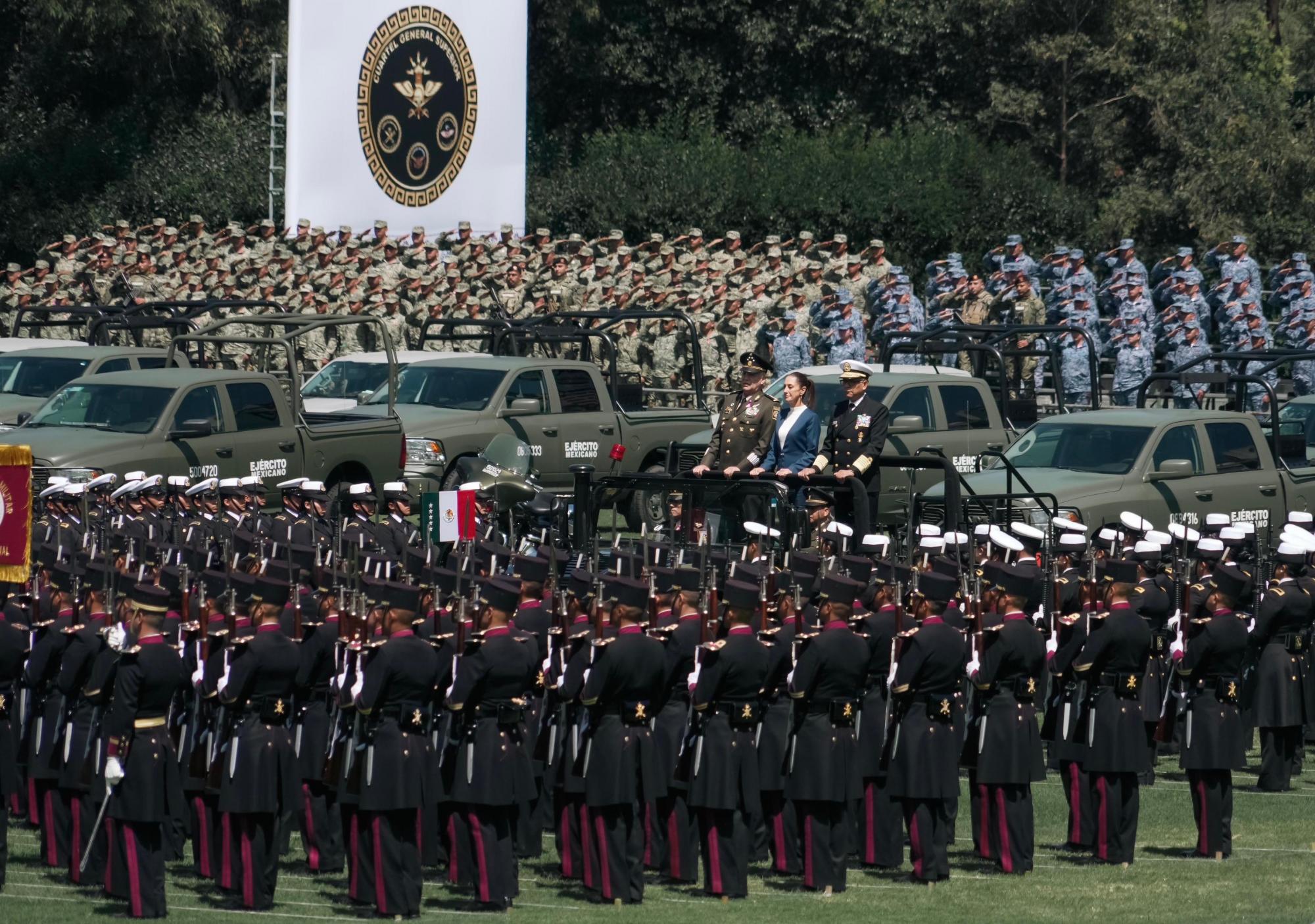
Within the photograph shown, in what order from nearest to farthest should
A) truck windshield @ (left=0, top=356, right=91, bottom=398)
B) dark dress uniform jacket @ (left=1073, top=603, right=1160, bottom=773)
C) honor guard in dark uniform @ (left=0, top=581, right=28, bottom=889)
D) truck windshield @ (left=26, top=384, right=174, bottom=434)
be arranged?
honor guard in dark uniform @ (left=0, top=581, right=28, bottom=889) → dark dress uniform jacket @ (left=1073, top=603, right=1160, bottom=773) → truck windshield @ (left=26, top=384, right=174, bottom=434) → truck windshield @ (left=0, top=356, right=91, bottom=398)

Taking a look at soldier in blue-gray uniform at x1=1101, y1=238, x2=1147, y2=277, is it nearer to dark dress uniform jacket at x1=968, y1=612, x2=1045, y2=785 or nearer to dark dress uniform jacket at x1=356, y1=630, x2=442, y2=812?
dark dress uniform jacket at x1=968, y1=612, x2=1045, y2=785

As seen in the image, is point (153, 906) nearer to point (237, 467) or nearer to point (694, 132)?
point (237, 467)

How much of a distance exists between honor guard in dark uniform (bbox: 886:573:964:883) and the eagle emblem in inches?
874

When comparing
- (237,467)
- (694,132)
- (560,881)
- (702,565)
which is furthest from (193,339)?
(694,132)

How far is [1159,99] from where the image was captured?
4138 centimetres

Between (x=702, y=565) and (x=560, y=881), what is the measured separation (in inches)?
88.0

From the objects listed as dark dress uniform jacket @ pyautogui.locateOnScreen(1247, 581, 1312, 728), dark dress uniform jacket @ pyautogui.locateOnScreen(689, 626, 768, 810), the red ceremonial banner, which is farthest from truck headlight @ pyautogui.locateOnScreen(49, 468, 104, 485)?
dark dress uniform jacket @ pyautogui.locateOnScreen(1247, 581, 1312, 728)

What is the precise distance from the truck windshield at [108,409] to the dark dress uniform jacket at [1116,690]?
9785 millimetres

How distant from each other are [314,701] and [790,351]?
15.7m

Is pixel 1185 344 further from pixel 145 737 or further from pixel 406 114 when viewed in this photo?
pixel 145 737

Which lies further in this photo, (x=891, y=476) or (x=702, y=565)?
(x=891, y=476)

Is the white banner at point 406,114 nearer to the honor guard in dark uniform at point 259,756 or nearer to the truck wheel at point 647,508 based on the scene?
the truck wheel at point 647,508

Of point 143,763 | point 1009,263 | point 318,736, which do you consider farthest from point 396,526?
point 1009,263

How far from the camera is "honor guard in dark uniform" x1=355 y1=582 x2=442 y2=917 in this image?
1052cm
